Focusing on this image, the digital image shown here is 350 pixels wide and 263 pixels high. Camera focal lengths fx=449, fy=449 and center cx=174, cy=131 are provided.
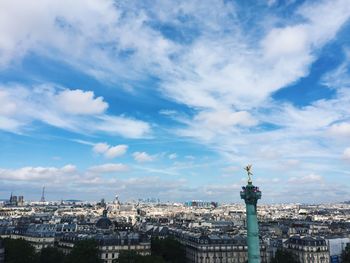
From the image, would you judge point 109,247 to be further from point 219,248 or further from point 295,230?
point 295,230

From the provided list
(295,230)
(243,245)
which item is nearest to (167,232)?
(243,245)

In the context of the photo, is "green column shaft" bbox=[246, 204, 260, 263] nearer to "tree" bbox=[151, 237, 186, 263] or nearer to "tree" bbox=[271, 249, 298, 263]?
"tree" bbox=[271, 249, 298, 263]

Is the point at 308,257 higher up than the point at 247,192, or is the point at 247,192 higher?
the point at 247,192

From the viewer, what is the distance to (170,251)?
4550 inches

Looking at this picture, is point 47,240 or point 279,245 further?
point 47,240

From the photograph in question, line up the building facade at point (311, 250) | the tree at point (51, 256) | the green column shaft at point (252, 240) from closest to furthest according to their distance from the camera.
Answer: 1. the green column shaft at point (252, 240)
2. the tree at point (51, 256)
3. the building facade at point (311, 250)

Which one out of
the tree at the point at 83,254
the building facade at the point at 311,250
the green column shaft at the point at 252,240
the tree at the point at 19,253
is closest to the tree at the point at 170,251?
the tree at the point at 83,254

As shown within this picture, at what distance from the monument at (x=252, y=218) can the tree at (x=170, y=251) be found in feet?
185

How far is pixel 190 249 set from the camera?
407 feet

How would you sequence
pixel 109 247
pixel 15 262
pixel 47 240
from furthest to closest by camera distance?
pixel 47 240, pixel 109 247, pixel 15 262

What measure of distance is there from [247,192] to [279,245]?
6930cm

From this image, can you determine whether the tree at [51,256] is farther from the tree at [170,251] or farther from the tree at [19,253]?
the tree at [170,251]

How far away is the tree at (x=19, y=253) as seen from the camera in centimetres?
9900

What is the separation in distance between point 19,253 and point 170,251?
122 feet
